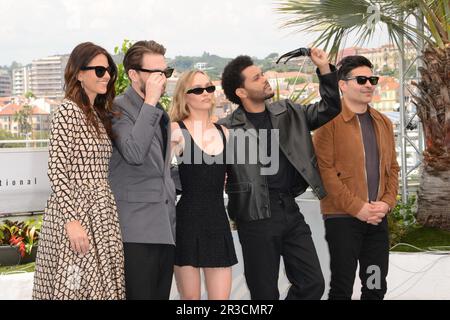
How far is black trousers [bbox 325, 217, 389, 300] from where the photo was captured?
4508 millimetres

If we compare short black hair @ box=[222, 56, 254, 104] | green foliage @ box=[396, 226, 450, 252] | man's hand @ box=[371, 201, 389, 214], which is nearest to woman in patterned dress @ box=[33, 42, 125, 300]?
short black hair @ box=[222, 56, 254, 104]

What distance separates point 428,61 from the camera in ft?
27.0

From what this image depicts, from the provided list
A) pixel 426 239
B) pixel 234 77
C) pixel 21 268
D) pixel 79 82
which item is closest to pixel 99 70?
pixel 79 82

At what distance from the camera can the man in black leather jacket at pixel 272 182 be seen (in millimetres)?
4148

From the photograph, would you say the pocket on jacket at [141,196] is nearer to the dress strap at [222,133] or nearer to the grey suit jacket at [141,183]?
the grey suit jacket at [141,183]

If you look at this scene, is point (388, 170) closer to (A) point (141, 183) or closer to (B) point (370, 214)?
(B) point (370, 214)

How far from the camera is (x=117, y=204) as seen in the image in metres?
3.64

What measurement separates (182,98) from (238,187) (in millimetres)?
602

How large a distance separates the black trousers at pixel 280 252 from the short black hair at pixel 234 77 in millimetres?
675

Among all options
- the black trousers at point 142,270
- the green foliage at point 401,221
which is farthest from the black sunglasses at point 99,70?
Result: the green foliage at point 401,221

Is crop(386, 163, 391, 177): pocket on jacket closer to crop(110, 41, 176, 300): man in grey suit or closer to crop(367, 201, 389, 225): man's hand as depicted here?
crop(367, 201, 389, 225): man's hand

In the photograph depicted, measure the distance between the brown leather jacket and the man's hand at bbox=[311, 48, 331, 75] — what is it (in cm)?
44
